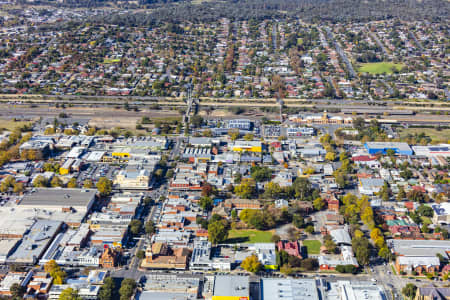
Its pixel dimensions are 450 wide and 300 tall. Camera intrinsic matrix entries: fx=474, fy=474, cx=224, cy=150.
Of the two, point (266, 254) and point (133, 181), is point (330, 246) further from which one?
point (133, 181)

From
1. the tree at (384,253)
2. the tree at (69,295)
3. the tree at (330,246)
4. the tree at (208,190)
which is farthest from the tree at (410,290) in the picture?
the tree at (69,295)

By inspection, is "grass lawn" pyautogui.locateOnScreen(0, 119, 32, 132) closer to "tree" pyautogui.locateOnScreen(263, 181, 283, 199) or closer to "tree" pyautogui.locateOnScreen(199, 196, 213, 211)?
"tree" pyautogui.locateOnScreen(199, 196, 213, 211)

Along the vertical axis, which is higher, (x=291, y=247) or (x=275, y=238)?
(x=275, y=238)

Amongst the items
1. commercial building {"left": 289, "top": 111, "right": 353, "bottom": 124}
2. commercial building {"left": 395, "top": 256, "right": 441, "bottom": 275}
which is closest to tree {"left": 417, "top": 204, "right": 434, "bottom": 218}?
commercial building {"left": 395, "top": 256, "right": 441, "bottom": 275}

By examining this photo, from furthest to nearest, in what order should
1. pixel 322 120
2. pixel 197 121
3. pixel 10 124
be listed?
pixel 10 124
pixel 322 120
pixel 197 121

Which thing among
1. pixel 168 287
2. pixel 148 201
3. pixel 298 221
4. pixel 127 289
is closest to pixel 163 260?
pixel 168 287

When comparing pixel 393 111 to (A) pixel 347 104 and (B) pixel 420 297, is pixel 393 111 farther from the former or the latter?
(B) pixel 420 297
